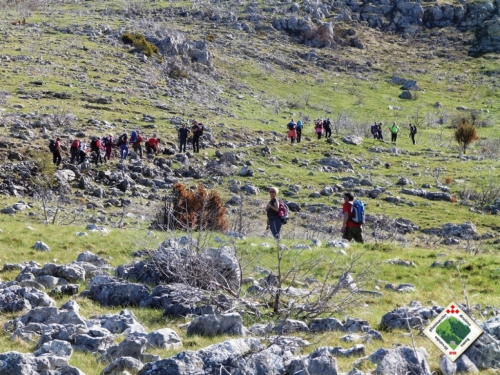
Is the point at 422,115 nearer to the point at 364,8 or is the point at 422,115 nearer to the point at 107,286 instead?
the point at 364,8

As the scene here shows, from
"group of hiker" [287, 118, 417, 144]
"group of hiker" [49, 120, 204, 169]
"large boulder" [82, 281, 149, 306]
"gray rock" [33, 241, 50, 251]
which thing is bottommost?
"group of hiker" [287, 118, 417, 144]

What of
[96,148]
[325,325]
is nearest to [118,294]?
[325,325]

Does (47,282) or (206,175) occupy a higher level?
(47,282)

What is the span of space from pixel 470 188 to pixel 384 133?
16.7 m

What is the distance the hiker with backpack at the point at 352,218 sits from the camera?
13.3 metres

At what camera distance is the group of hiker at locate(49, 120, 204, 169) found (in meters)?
23.0

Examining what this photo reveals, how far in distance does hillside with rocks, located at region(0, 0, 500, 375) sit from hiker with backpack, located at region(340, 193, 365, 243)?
2.75ft

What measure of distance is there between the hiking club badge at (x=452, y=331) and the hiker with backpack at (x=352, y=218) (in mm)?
9370

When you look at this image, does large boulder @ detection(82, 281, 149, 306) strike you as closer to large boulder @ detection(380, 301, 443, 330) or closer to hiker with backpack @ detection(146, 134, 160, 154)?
large boulder @ detection(380, 301, 443, 330)

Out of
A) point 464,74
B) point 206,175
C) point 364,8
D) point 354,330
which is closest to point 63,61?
point 206,175

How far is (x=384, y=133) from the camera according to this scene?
42875 millimetres

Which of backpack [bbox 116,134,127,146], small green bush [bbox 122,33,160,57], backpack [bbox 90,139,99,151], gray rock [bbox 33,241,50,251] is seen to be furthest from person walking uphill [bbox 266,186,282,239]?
small green bush [bbox 122,33,160,57]

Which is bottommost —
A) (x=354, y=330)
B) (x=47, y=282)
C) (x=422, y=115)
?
(x=422, y=115)

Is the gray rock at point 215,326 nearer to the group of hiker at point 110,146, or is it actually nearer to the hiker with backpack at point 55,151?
the group of hiker at point 110,146
